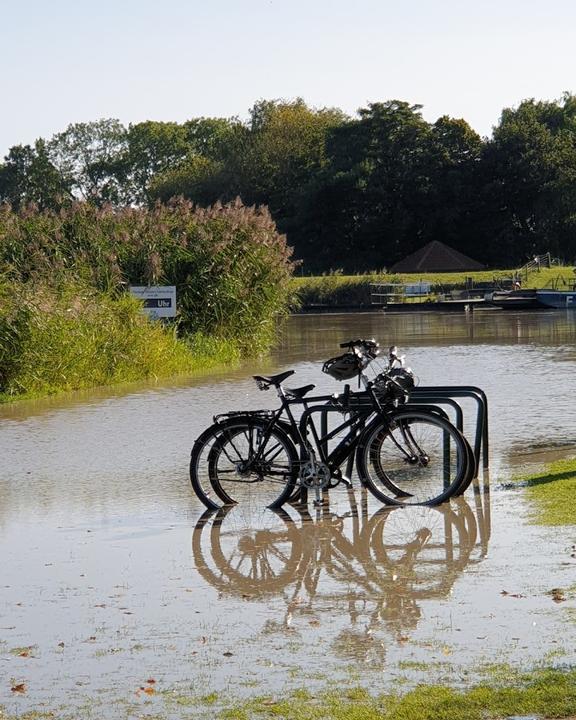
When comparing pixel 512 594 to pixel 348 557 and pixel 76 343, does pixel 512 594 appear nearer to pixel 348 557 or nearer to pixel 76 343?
pixel 348 557

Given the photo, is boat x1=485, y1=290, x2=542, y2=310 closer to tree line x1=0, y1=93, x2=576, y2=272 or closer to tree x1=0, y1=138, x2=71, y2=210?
tree line x1=0, y1=93, x2=576, y2=272

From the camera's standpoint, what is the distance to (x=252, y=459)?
10.8 metres

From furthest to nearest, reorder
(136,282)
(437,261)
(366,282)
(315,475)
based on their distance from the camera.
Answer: (437,261) → (366,282) → (136,282) → (315,475)

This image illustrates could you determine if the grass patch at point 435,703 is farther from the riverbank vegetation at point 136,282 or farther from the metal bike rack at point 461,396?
the riverbank vegetation at point 136,282

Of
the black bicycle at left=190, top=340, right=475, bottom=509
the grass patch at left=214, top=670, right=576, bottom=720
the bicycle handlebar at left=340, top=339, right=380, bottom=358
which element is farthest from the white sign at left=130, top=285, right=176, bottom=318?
the grass patch at left=214, top=670, right=576, bottom=720

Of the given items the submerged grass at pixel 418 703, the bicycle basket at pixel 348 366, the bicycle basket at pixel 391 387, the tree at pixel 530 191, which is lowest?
the submerged grass at pixel 418 703

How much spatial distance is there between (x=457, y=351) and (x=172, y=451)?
55.7 feet

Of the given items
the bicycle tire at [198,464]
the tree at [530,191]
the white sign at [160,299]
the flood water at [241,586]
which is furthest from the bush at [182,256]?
the tree at [530,191]

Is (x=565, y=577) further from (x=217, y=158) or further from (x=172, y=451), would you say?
(x=217, y=158)

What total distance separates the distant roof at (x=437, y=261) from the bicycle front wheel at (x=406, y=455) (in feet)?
239

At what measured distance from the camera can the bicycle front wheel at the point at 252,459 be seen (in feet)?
35.0

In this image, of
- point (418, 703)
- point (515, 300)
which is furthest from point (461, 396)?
point (515, 300)

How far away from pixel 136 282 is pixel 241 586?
800 inches

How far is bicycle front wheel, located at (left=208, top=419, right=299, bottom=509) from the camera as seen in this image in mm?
10680
